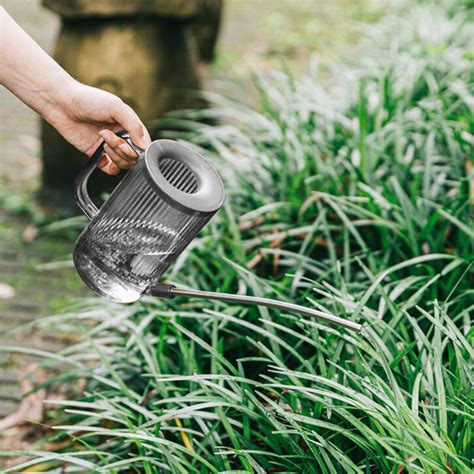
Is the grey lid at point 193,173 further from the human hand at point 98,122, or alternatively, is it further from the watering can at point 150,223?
the human hand at point 98,122

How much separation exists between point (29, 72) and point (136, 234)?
2.03ft

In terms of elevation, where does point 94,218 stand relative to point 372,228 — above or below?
above

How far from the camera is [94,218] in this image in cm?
171

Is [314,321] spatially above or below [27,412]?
above

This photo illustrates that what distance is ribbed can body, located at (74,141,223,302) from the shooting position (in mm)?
1599

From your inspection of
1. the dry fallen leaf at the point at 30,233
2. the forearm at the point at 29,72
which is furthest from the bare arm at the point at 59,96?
the dry fallen leaf at the point at 30,233

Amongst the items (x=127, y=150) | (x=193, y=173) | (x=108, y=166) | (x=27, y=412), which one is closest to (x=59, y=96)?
(x=108, y=166)

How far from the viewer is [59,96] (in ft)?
6.71

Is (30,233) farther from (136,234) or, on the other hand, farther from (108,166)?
(136,234)

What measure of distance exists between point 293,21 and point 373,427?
570cm

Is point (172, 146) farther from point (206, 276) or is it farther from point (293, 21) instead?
point (293, 21)

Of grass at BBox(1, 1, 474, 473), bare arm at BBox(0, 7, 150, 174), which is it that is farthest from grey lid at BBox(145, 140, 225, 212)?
grass at BBox(1, 1, 474, 473)

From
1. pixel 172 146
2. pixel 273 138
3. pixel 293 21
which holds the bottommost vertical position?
pixel 293 21

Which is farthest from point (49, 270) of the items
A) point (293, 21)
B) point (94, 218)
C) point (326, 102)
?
point (293, 21)
